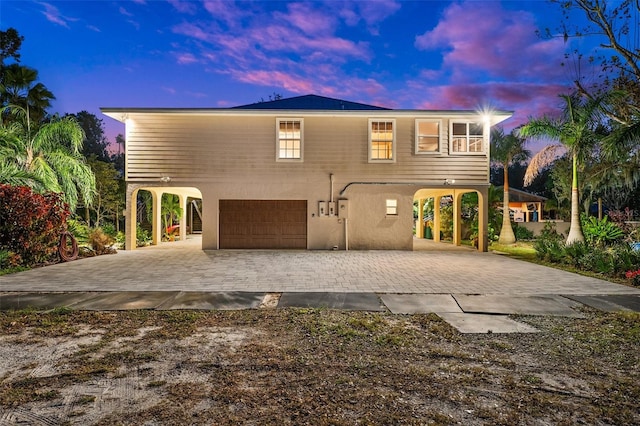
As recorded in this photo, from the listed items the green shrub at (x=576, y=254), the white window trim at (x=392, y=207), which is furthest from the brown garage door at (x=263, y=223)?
the green shrub at (x=576, y=254)

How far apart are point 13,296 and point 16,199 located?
4229 mm

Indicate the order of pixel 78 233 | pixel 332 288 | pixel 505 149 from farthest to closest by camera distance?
pixel 505 149 → pixel 78 233 → pixel 332 288

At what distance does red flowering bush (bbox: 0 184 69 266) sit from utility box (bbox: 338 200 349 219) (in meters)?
8.88

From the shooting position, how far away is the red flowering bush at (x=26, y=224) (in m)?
8.73

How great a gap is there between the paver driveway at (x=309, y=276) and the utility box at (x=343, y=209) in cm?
259

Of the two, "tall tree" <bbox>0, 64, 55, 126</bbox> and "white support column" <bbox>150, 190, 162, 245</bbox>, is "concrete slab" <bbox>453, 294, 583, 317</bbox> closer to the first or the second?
"white support column" <bbox>150, 190, 162, 245</bbox>

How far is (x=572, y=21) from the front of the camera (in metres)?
12.3

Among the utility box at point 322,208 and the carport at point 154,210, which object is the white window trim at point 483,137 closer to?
the utility box at point 322,208

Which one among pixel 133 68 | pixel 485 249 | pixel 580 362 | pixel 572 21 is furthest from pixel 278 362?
pixel 133 68

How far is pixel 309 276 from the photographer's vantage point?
774cm

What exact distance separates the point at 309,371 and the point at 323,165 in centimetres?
1097

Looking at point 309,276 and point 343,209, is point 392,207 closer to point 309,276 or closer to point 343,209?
point 343,209

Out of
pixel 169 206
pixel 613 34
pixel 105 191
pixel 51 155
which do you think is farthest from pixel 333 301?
pixel 105 191

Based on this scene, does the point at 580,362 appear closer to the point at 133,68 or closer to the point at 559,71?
the point at 559,71
